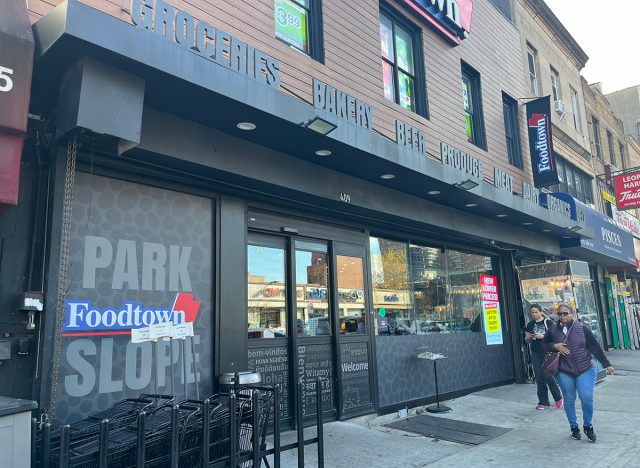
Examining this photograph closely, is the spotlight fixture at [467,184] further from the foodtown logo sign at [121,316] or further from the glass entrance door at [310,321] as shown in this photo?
the foodtown logo sign at [121,316]

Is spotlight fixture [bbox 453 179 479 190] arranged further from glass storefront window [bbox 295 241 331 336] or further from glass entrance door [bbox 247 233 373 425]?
glass storefront window [bbox 295 241 331 336]

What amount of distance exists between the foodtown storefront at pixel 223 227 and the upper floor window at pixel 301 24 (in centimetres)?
134

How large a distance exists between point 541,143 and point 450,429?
8.05 metres

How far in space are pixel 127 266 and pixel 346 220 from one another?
13.1 ft

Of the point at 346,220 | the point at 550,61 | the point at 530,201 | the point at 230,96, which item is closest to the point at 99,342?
the point at 230,96

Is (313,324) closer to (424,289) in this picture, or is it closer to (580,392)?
(424,289)

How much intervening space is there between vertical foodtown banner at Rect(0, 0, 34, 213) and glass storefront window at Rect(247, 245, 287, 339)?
136 inches

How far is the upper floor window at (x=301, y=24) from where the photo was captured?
7441mm

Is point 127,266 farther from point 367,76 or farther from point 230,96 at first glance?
point 367,76

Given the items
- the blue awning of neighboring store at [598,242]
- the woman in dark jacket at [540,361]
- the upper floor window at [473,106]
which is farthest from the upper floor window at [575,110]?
the woman in dark jacket at [540,361]

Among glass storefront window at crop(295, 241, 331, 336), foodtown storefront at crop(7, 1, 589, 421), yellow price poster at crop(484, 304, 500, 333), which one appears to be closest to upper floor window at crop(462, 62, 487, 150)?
foodtown storefront at crop(7, 1, 589, 421)

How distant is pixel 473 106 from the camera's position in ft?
38.3

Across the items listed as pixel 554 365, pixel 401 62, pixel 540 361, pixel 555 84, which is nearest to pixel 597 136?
pixel 555 84

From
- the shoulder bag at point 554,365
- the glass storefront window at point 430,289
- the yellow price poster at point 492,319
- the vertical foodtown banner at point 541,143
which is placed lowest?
the shoulder bag at point 554,365
